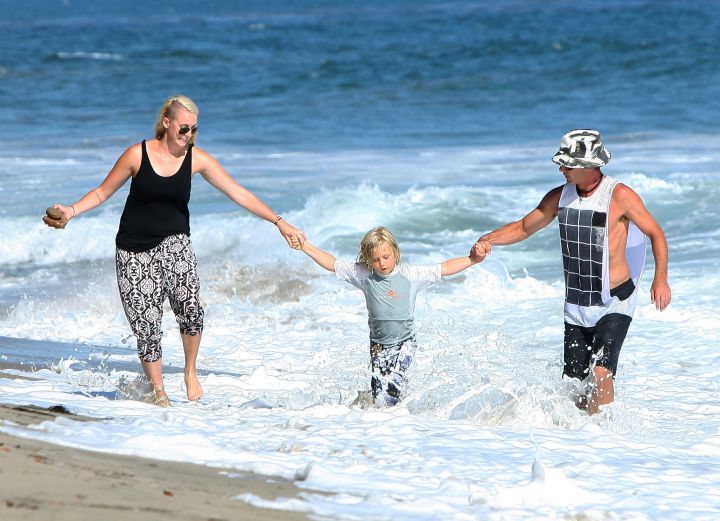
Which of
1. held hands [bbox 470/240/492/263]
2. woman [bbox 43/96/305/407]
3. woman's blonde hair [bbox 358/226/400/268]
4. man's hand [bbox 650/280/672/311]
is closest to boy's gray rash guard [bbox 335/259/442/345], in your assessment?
woman's blonde hair [bbox 358/226/400/268]

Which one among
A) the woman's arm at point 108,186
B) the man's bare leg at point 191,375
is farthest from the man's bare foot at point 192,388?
the woman's arm at point 108,186

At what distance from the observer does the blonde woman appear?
573cm

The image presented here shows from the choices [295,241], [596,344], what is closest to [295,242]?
[295,241]

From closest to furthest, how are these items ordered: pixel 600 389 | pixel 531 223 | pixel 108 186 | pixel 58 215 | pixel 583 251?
1. pixel 58 215
2. pixel 108 186
3. pixel 583 251
4. pixel 600 389
5. pixel 531 223

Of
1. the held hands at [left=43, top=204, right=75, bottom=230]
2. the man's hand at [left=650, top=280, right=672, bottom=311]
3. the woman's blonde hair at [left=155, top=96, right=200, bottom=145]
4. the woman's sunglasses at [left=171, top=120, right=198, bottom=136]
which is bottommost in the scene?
the man's hand at [left=650, top=280, right=672, bottom=311]

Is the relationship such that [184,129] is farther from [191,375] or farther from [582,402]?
[582,402]

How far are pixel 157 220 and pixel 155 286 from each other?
34 centimetres

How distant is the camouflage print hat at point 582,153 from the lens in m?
5.40

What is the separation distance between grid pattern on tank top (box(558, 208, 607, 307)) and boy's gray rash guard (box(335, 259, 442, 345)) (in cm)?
67

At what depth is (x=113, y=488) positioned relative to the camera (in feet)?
12.8

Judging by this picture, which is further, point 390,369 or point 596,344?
point 390,369

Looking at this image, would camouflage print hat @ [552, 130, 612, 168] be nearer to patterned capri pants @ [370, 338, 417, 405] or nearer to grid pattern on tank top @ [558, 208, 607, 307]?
grid pattern on tank top @ [558, 208, 607, 307]

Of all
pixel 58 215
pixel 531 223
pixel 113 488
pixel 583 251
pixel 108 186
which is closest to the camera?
pixel 113 488

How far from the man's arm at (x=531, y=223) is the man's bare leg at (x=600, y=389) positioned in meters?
0.80
